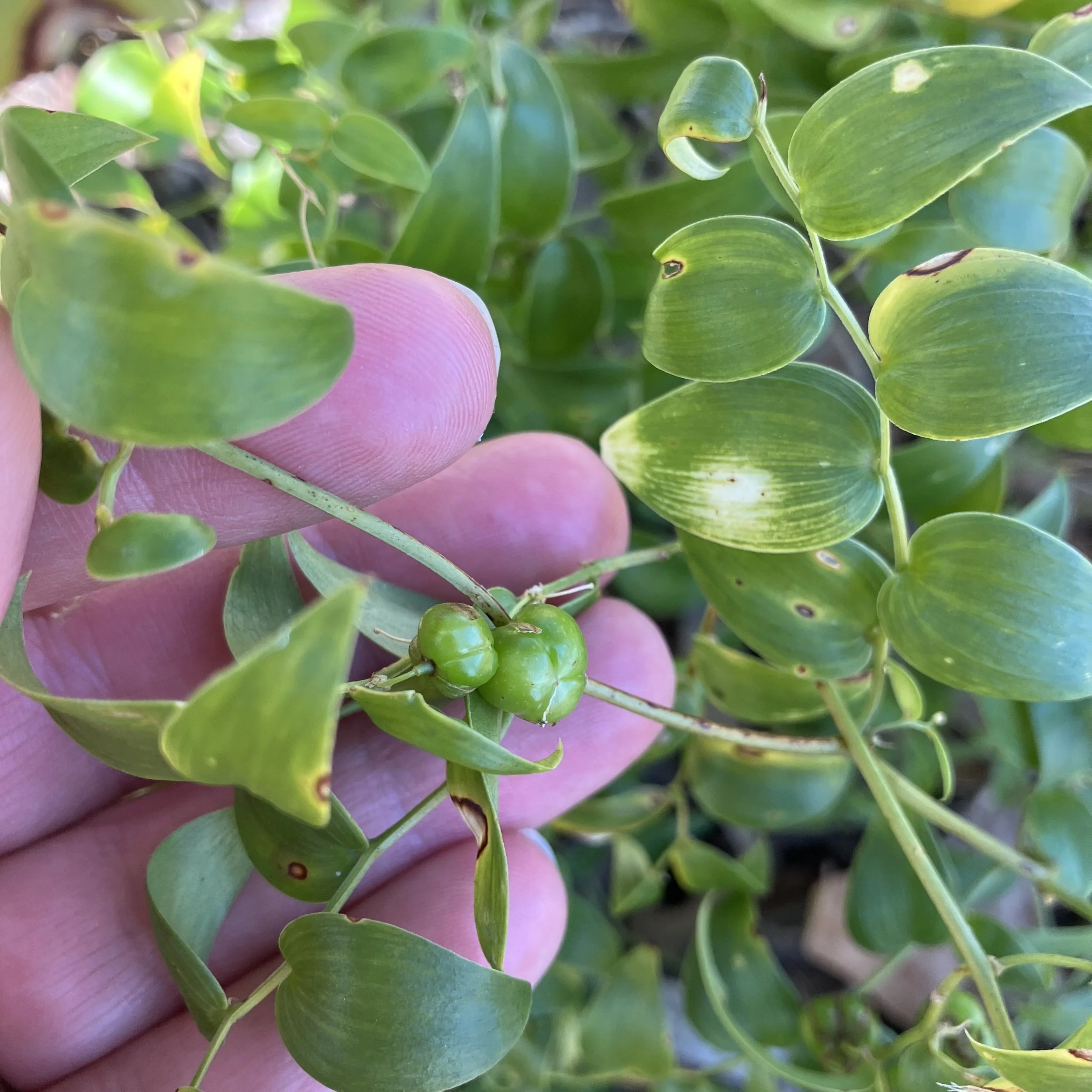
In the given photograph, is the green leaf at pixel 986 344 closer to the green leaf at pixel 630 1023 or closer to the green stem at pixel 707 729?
the green stem at pixel 707 729

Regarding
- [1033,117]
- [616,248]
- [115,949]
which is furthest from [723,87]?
[115,949]

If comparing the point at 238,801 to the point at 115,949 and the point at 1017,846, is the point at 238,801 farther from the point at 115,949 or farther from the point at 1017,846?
the point at 1017,846

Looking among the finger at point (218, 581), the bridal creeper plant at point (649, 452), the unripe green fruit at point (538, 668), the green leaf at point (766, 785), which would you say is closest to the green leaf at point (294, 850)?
the bridal creeper plant at point (649, 452)

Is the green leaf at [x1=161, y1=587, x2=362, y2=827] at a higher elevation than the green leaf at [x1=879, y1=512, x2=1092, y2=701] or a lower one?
higher

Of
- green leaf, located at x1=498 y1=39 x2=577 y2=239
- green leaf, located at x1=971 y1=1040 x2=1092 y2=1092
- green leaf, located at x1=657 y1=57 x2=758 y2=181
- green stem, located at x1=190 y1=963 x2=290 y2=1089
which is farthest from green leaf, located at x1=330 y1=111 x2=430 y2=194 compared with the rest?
green leaf, located at x1=971 y1=1040 x2=1092 y2=1092

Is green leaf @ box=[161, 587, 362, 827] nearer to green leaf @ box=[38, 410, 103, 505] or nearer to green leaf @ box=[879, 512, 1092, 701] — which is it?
green leaf @ box=[38, 410, 103, 505]

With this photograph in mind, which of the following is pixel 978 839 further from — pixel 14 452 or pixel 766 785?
pixel 14 452

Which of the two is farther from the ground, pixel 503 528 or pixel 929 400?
pixel 929 400
